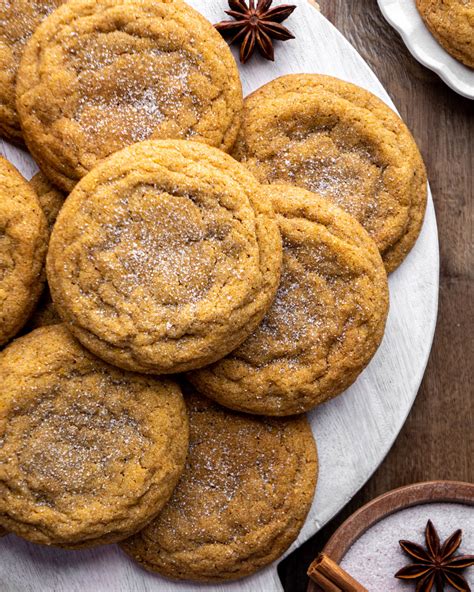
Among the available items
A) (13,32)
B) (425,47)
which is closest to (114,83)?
(13,32)

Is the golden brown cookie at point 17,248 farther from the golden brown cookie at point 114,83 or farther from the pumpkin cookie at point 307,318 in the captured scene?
the pumpkin cookie at point 307,318

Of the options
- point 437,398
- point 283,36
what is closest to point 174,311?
point 283,36

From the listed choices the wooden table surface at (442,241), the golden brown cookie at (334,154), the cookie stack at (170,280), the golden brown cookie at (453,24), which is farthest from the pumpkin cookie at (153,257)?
the golden brown cookie at (453,24)

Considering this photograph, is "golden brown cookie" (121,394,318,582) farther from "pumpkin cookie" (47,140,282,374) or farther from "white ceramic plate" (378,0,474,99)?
"white ceramic plate" (378,0,474,99)

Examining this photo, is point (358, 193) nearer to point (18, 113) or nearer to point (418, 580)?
point (18, 113)

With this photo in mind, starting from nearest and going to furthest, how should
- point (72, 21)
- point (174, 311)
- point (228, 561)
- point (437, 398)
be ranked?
point (174, 311) < point (72, 21) < point (228, 561) < point (437, 398)

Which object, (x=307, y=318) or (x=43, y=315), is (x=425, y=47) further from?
(x=43, y=315)
